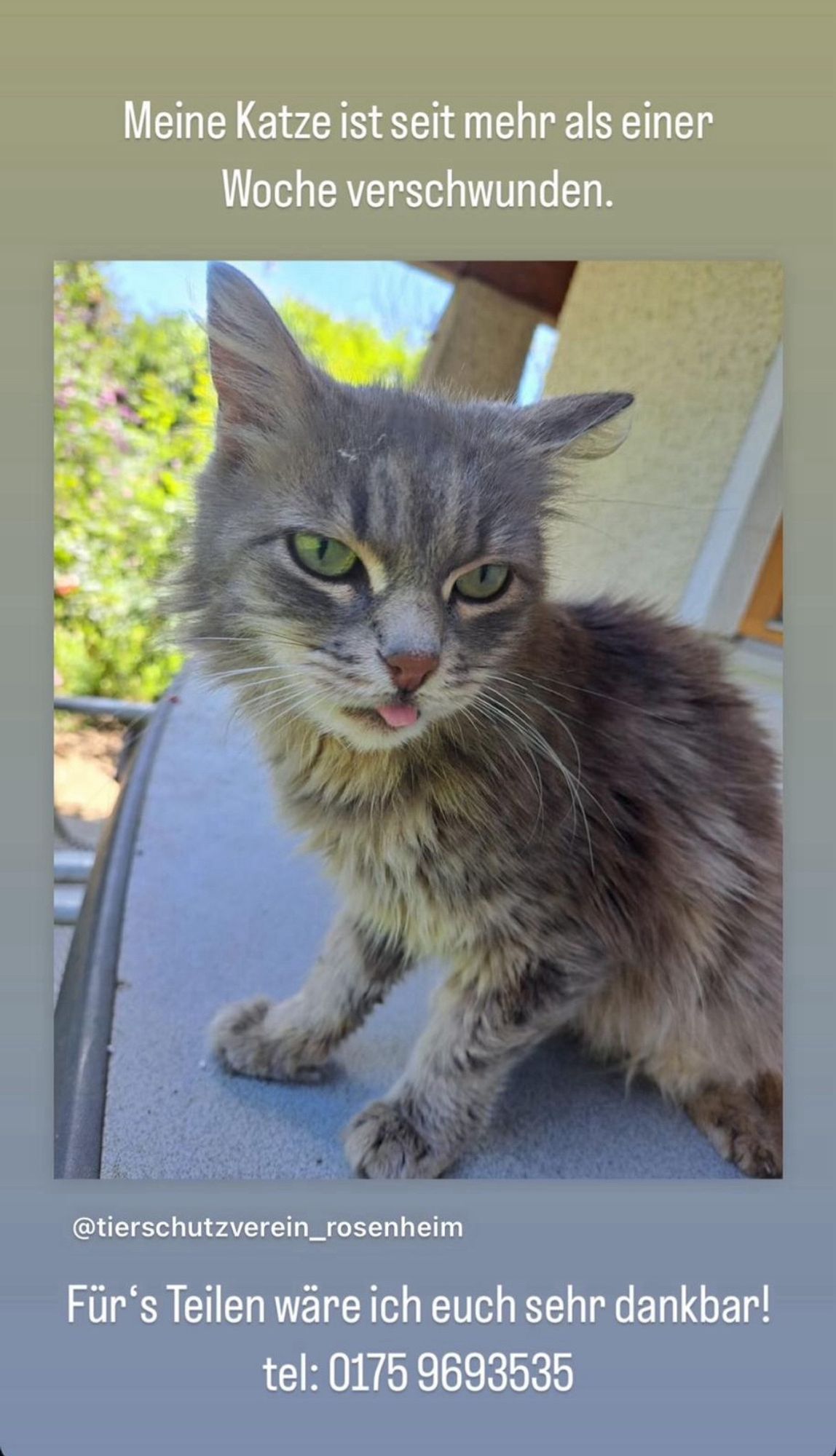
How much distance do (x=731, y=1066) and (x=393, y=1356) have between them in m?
0.45

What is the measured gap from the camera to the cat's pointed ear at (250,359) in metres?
0.67

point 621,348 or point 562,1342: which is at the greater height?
point 621,348

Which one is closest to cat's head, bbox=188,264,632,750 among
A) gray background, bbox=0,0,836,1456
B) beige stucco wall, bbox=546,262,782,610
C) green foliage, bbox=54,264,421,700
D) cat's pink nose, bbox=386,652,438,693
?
cat's pink nose, bbox=386,652,438,693

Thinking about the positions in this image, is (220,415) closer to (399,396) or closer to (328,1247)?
(399,396)

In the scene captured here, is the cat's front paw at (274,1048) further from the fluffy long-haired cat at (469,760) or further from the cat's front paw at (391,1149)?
the cat's front paw at (391,1149)

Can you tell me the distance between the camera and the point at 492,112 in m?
0.65

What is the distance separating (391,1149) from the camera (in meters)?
0.80

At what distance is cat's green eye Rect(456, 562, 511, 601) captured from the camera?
707 millimetres

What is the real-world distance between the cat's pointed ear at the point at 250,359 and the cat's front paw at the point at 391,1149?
0.66 m

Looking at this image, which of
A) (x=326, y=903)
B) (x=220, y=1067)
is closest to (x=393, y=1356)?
(x=220, y=1067)

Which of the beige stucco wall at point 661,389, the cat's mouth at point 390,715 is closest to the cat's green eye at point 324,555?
the cat's mouth at point 390,715

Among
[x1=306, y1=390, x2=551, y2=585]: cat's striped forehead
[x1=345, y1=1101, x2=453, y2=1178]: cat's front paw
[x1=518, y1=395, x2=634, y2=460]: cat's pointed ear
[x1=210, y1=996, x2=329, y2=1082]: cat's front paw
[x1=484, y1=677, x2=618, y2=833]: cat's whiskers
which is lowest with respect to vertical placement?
[x1=345, y1=1101, x2=453, y2=1178]: cat's front paw

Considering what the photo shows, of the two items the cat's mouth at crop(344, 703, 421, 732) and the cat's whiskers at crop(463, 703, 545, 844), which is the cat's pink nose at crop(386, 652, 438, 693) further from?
the cat's whiskers at crop(463, 703, 545, 844)

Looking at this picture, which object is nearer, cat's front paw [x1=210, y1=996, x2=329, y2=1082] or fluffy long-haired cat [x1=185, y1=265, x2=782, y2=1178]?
fluffy long-haired cat [x1=185, y1=265, x2=782, y2=1178]
